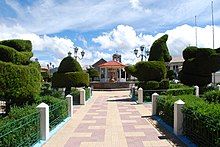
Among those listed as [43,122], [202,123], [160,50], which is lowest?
[43,122]

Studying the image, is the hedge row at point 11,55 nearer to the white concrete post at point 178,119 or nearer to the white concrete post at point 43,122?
the white concrete post at point 43,122

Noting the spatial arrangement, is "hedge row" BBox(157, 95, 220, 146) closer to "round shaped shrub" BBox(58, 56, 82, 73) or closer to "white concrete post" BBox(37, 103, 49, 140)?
"white concrete post" BBox(37, 103, 49, 140)

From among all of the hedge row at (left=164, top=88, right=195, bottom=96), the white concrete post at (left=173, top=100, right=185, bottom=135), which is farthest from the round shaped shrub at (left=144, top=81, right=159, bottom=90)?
the white concrete post at (left=173, top=100, right=185, bottom=135)

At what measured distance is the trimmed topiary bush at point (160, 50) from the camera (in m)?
24.4

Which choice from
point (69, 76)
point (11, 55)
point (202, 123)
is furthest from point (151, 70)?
point (202, 123)

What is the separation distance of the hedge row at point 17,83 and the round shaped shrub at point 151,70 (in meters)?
11.7

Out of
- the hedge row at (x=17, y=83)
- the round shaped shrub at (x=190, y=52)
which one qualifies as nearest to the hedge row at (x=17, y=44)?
the hedge row at (x=17, y=83)

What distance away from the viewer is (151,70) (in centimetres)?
2394

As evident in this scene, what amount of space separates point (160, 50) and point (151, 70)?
5.79ft

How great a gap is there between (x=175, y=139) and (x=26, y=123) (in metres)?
4.44

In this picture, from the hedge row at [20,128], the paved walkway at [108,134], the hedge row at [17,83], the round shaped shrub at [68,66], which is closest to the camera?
the hedge row at [20,128]

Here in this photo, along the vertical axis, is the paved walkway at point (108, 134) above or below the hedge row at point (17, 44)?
below

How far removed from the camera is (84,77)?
25875mm

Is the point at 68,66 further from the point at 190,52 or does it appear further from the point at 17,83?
the point at 17,83
